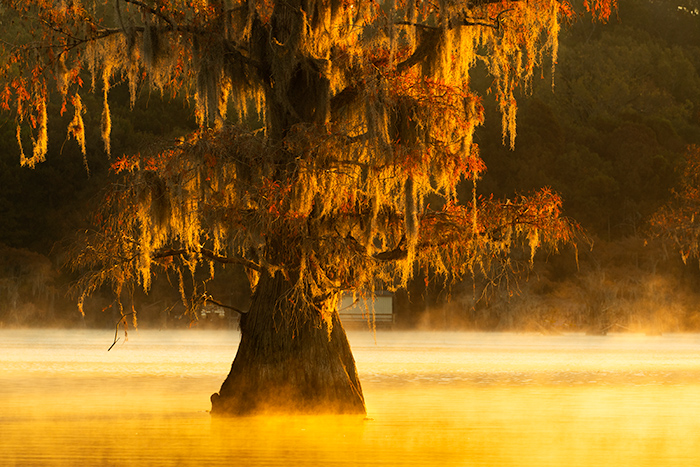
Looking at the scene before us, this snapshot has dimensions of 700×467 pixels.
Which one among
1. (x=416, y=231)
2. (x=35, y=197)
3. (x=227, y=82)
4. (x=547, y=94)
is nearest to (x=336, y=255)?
(x=416, y=231)

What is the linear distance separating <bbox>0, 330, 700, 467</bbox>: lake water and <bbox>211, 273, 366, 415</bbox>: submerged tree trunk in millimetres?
374

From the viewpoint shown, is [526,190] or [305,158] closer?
[305,158]

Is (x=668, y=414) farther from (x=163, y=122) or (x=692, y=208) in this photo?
(x=163, y=122)

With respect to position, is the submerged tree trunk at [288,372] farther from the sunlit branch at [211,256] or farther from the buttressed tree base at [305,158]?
the sunlit branch at [211,256]

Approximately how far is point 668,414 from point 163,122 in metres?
40.6

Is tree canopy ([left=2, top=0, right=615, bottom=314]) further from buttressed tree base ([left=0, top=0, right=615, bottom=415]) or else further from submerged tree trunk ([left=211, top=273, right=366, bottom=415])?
submerged tree trunk ([left=211, top=273, right=366, bottom=415])

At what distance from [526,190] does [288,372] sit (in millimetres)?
35033

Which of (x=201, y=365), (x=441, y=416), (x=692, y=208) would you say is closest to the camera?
(x=441, y=416)

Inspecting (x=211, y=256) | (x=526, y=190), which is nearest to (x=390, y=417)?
(x=211, y=256)

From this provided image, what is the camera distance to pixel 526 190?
155 feet

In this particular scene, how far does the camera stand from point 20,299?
50.2m

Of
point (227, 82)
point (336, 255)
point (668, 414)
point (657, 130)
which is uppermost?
point (657, 130)

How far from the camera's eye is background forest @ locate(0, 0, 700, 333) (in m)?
46.6

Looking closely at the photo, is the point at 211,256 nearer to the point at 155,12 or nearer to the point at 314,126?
the point at 314,126
